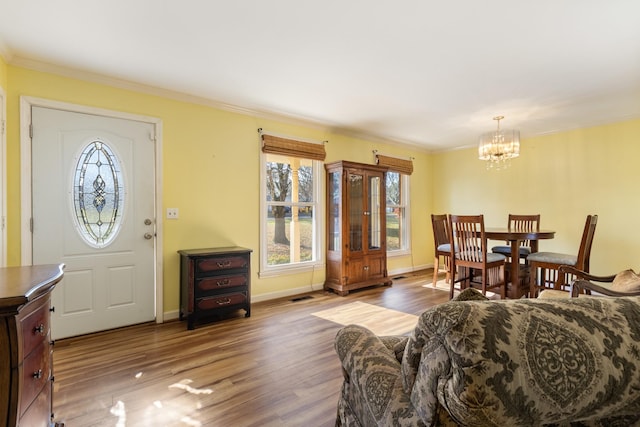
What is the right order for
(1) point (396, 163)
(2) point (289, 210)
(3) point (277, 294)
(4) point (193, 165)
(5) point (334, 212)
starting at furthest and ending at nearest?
(1) point (396, 163), (5) point (334, 212), (2) point (289, 210), (3) point (277, 294), (4) point (193, 165)

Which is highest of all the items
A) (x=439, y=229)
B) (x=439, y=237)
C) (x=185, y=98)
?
(x=185, y=98)

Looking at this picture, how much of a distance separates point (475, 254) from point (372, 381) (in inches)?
126

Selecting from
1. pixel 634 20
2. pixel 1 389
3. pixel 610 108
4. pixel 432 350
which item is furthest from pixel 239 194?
pixel 610 108

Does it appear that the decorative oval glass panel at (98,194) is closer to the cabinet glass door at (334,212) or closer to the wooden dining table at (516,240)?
the cabinet glass door at (334,212)

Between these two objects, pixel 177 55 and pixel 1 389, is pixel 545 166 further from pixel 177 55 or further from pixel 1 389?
pixel 1 389

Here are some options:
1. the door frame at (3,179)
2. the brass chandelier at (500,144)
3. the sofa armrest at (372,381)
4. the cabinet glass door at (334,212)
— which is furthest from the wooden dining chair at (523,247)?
the door frame at (3,179)

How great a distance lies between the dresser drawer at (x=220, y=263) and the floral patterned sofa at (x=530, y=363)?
2.67 metres

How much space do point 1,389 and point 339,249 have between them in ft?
11.8

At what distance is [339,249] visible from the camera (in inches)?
171

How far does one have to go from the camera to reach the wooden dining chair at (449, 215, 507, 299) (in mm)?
3621

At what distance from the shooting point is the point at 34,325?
3.76 feet

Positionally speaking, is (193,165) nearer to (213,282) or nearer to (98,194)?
(98,194)

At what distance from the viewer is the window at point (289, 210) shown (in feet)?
13.0

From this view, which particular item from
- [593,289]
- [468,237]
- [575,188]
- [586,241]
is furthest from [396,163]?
[593,289]
